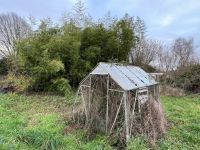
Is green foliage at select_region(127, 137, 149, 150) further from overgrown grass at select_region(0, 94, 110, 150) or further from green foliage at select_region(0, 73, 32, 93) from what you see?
green foliage at select_region(0, 73, 32, 93)

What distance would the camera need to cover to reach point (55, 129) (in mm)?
5527

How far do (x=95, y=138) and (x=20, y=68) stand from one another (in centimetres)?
729

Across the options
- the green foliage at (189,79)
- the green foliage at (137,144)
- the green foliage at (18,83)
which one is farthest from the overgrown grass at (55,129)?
the green foliage at (189,79)

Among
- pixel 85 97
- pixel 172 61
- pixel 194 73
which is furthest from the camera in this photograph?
pixel 172 61

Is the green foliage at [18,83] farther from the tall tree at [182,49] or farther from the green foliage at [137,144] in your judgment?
the tall tree at [182,49]

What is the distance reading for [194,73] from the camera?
12359 mm

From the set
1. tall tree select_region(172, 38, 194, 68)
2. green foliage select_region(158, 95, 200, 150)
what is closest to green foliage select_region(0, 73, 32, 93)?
green foliage select_region(158, 95, 200, 150)

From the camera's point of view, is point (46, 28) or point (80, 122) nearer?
point (80, 122)

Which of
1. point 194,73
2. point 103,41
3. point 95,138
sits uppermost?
point 103,41

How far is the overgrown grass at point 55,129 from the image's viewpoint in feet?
14.7

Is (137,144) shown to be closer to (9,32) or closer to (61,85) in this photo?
(61,85)

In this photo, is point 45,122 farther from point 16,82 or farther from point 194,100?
point 194,100

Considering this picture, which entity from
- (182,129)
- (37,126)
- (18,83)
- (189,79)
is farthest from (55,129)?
(189,79)

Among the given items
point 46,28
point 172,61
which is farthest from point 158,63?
point 46,28
